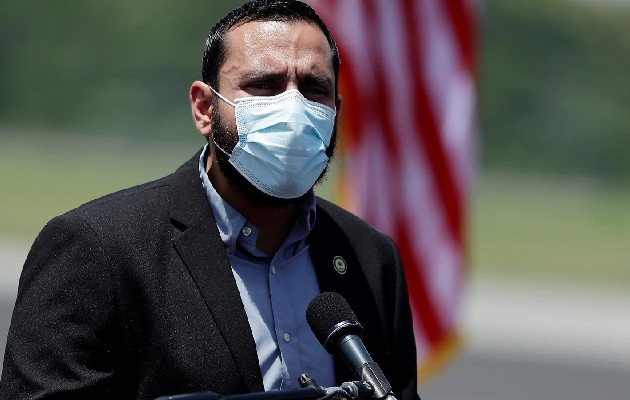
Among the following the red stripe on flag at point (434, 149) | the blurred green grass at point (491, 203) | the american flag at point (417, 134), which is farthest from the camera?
the blurred green grass at point (491, 203)

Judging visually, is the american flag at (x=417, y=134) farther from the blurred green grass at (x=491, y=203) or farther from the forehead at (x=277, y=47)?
the blurred green grass at (x=491, y=203)


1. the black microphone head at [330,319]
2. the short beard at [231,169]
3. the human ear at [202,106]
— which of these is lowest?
the black microphone head at [330,319]

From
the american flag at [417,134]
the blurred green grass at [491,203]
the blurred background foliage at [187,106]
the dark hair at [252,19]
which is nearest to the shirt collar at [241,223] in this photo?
the dark hair at [252,19]

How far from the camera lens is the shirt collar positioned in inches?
129

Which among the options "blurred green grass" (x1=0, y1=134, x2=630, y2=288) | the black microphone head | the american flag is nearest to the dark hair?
the black microphone head

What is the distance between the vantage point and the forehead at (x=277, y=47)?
3232 millimetres

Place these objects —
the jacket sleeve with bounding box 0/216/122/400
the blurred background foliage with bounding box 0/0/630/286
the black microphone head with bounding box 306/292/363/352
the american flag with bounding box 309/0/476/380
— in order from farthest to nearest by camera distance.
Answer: the blurred background foliage with bounding box 0/0/630/286
the american flag with bounding box 309/0/476/380
the jacket sleeve with bounding box 0/216/122/400
the black microphone head with bounding box 306/292/363/352

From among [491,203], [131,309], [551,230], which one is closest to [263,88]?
[131,309]

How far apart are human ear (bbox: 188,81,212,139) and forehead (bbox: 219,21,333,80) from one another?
0.08m

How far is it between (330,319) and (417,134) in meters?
2.31

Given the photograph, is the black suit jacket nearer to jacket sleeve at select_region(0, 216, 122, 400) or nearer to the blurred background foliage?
jacket sleeve at select_region(0, 216, 122, 400)

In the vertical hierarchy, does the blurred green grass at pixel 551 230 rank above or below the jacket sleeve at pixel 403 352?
below

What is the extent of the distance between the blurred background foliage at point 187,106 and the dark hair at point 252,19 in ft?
63.8

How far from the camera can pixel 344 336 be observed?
2707mm
